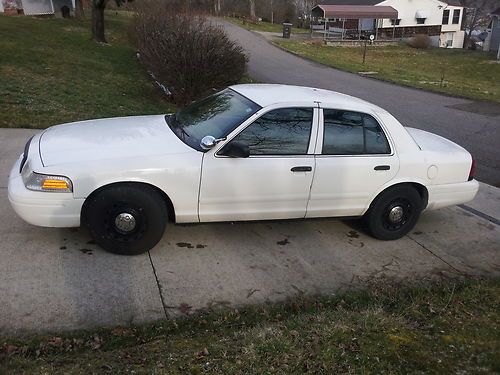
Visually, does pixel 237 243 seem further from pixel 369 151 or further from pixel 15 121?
pixel 15 121

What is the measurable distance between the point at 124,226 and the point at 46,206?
0.65 metres

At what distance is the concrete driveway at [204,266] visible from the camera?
3738 mm

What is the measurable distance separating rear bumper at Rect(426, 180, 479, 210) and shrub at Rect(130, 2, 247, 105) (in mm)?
7456

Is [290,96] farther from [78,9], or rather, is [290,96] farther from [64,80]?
[78,9]

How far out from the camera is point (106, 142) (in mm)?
4488

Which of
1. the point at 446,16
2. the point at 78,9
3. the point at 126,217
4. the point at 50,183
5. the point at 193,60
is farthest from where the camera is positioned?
the point at 446,16

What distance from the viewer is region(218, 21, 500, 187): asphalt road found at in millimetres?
10386

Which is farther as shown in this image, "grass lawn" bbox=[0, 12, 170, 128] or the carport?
the carport

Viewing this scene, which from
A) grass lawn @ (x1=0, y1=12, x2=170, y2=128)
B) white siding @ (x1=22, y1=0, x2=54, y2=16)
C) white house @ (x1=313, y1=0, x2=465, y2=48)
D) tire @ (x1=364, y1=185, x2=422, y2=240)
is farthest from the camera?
white house @ (x1=313, y1=0, x2=465, y2=48)

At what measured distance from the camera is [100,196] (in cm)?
421

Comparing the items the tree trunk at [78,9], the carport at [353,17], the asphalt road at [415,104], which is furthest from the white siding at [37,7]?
the carport at [353,17]

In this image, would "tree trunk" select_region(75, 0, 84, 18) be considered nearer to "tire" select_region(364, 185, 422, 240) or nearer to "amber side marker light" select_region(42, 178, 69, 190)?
"amber side marker light" select_region(42, 178, 69, 190)

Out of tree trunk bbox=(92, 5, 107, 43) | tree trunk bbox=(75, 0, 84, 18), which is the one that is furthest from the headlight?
tree trunk bbox=(75, 0, 84, 18)

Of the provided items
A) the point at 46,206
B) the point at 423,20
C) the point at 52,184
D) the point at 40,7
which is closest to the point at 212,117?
the point at 52,184
